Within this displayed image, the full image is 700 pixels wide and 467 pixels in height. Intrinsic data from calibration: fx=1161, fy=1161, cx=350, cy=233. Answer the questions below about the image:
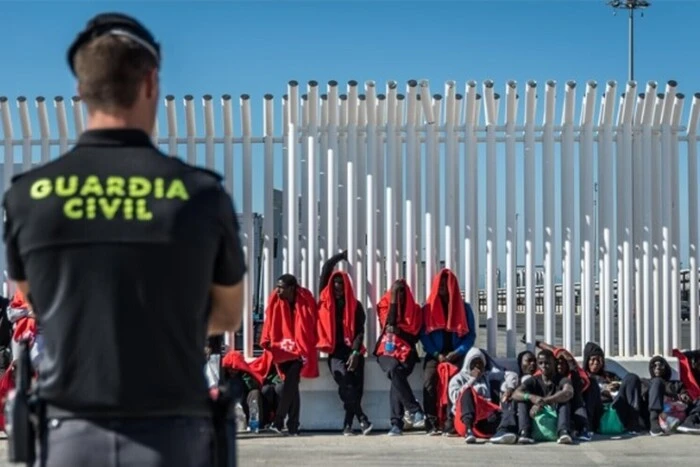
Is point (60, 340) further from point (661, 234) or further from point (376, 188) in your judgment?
point (661, 234)

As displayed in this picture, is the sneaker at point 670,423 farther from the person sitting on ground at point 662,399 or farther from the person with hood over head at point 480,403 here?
the person with hood over head at point 480,403

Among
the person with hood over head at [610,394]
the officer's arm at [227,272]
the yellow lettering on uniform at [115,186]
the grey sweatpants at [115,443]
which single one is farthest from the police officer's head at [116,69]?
the person with hood over head at [610,394]

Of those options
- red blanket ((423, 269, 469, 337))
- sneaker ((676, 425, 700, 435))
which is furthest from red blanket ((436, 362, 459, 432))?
sneaker ((676, 425, 700, 435))

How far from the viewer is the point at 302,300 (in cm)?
1203

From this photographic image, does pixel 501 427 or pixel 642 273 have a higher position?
pixel 642 273

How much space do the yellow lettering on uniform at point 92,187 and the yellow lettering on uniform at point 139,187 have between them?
7 cm

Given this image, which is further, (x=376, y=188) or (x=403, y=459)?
(x=376, y=188)

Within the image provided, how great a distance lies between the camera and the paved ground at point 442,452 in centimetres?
1015

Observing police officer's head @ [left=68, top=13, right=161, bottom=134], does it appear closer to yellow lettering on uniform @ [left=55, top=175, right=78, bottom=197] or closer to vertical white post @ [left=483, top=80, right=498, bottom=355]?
yellow lettering on uniform @ [left=55, top=175, right=78, bottom=197]

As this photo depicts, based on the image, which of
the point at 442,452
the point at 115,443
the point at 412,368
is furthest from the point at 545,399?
the point at 115,443

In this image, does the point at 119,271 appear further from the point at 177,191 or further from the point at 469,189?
the point at 469,189

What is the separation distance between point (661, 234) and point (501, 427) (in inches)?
118

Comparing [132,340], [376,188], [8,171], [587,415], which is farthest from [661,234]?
[132,340]

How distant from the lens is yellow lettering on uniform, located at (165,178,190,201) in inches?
112
